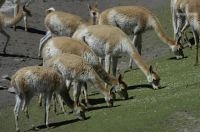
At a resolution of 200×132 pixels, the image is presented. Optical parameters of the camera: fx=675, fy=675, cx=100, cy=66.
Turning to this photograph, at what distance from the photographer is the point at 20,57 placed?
26781 millimetres

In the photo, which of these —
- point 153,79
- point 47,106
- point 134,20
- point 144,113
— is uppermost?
point 134,20

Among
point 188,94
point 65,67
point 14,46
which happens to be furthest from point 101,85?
point 14,46

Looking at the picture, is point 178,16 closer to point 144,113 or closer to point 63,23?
point 63,23

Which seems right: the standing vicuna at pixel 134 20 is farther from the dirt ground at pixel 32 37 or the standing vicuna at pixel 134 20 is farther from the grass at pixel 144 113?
the grass at pixel 144 113

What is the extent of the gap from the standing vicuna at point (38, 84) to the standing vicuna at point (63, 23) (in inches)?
249

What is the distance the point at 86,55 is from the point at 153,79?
84.5 inches

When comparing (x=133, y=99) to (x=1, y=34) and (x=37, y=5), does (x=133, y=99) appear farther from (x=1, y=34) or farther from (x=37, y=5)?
(x=37, y=5)

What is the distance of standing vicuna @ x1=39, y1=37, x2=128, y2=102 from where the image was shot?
60.8 ft

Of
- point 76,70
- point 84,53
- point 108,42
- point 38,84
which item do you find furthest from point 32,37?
point 38,84

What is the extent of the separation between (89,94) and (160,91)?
2794 millimetres

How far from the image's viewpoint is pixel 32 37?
99.7ft

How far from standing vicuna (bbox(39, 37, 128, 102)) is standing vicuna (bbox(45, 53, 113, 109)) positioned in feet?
2.71

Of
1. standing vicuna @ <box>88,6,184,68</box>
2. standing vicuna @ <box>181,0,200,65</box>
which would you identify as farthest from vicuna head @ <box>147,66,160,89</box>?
standing vicuna @ <box>88,6,184,68</box>

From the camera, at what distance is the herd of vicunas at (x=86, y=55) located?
664 inches
